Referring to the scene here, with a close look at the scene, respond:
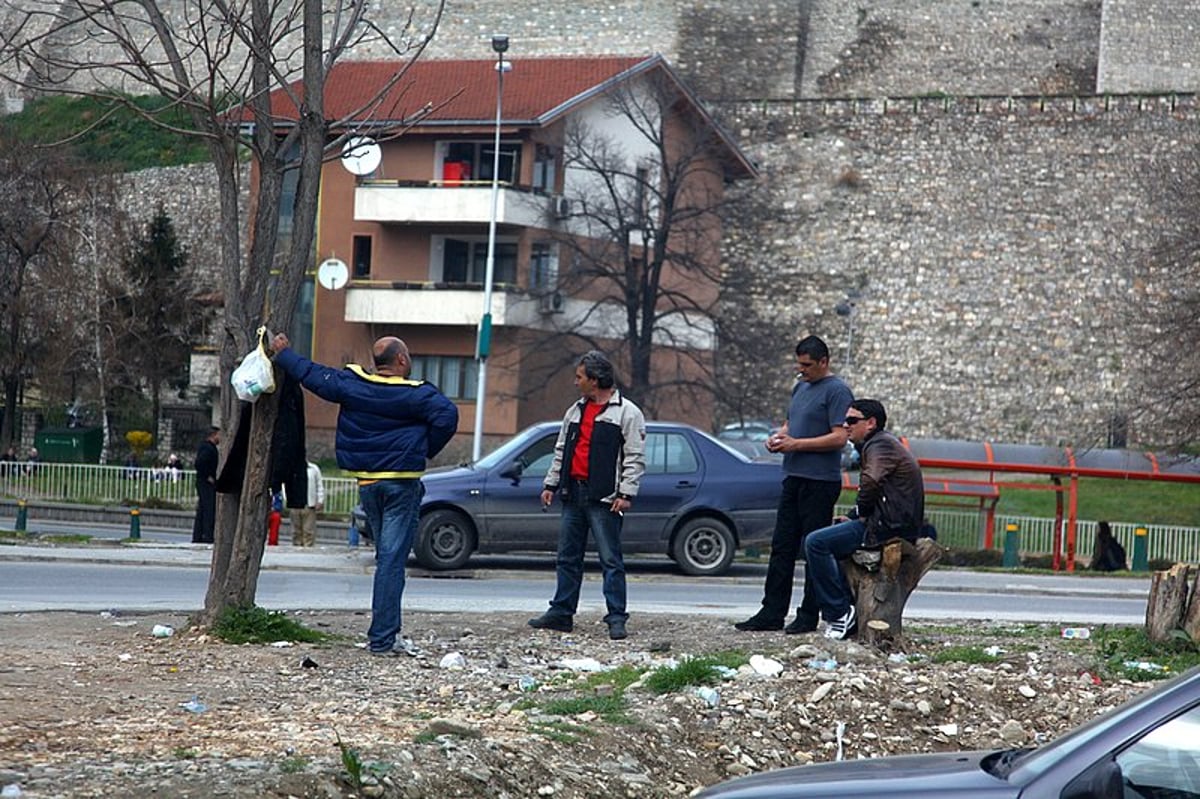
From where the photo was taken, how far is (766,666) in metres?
10.8

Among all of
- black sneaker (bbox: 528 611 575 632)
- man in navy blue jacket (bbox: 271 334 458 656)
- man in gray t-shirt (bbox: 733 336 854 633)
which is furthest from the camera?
black sneaker (bbox: 528 611 575 632)

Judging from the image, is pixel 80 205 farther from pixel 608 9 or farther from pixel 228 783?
pixel 228 783

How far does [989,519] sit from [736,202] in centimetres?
2861

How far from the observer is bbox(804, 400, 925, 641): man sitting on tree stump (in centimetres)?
1180

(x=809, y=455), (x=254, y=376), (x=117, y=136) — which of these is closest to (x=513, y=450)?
(x=809, y=455)

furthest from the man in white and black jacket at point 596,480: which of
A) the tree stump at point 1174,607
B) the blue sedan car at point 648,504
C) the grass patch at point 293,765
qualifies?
the blue sedan car at point 648,504

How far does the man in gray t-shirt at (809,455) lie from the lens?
41.5 ft

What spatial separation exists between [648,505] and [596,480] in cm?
842

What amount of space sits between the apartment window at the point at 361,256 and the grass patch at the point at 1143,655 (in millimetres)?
39040

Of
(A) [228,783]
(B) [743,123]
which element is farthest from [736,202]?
(A) [228,783]

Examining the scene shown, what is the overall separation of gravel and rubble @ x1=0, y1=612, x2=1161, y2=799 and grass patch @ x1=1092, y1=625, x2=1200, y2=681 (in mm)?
198

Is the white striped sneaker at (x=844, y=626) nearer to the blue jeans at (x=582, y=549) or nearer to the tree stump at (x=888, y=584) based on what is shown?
the tree stump at (x=888, y=584)

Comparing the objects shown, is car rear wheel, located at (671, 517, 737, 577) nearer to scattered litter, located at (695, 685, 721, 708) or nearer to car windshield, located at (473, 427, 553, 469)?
car windshield, located at (473, 427, 553, 469)

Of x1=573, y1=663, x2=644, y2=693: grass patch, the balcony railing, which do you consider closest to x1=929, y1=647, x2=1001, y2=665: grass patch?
x1=573, y1=663, x2=644, y2=693: grass patch
